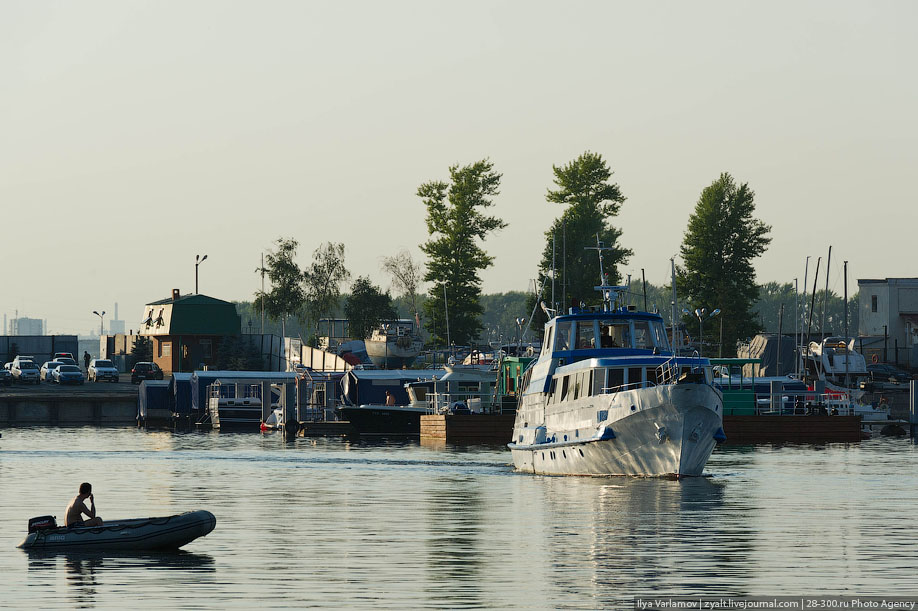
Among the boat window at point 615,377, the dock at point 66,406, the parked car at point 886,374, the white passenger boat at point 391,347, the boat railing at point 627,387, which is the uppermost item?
the white passenger boat at point 391,347

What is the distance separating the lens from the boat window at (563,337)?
5672 cm

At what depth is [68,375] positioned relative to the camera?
131 m

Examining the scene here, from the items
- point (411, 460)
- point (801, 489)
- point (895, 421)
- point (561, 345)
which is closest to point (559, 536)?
point (801, 489)

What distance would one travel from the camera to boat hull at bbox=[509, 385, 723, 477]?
154ft

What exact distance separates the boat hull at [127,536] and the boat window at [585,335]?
27.8 metres

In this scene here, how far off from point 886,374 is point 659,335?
80.0 meters

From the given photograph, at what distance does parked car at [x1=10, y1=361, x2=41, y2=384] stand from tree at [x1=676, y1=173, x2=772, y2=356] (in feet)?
206

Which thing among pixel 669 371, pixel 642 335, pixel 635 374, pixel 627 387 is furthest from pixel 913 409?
pixel 669 371

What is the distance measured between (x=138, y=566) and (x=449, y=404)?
6023 centimetres

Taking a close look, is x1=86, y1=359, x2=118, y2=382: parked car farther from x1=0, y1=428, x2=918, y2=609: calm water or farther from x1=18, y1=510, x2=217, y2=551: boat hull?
x1=18, y1=510, x2=217, y2=551: boat hull

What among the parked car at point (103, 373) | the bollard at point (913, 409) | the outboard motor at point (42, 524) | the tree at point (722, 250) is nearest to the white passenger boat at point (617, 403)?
the outboard motor at point (42, 524)

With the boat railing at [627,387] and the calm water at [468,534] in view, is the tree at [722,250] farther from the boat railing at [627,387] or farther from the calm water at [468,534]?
the boat railing at [627,387]

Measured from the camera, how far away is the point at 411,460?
6644 centimetres

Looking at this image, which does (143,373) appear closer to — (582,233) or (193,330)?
(193,330)
